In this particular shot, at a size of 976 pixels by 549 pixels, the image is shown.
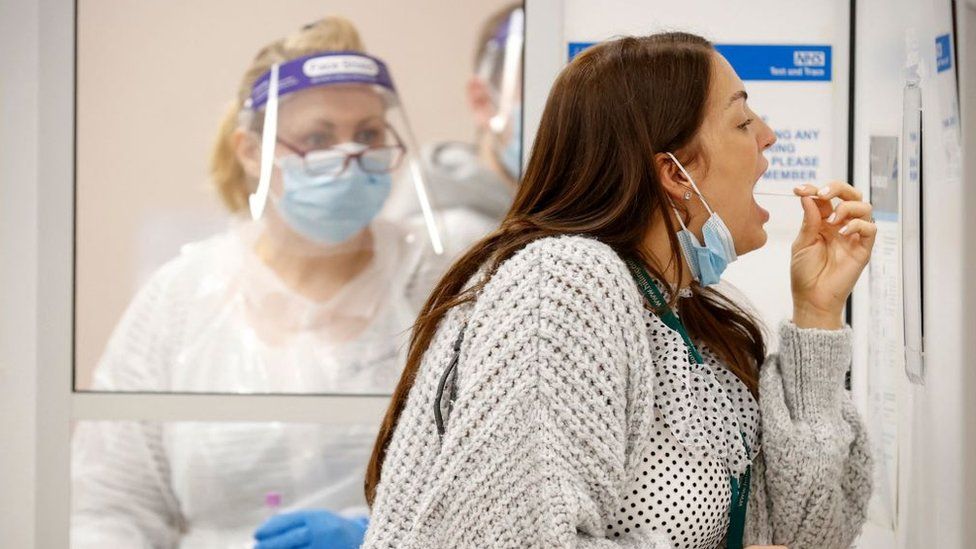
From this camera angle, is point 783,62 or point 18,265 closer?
point 783,62

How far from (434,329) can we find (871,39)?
55.7 inches

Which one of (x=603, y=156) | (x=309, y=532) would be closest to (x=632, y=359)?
(x=603, y=156)

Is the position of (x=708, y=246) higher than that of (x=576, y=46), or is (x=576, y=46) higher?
(x=576, y=46)

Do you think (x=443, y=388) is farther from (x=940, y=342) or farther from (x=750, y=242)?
(x=940, y=342)

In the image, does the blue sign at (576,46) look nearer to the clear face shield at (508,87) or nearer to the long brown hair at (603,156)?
the clear face shield at (508,87)

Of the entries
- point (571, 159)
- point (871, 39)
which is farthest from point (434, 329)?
point (871, 39)

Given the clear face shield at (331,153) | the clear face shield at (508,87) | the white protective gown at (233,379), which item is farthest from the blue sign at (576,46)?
the white protective gown at (233,379)

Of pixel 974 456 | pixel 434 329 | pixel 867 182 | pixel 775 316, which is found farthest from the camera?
pixel 775 316

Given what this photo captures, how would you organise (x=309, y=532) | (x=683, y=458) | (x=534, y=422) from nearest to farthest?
1. (x=534, y=422)
2. (x=683, y=458)
3. (x=309, y=532)

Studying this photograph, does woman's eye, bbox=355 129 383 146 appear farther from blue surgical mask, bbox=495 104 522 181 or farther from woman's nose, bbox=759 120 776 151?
woman's nose, bbox=759 120 776 151

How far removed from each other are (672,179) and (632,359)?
30 centimetres

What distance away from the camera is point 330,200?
8.90ft

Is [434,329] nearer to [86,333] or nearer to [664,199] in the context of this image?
[664,199]

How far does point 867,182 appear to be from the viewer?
2.27 metres
